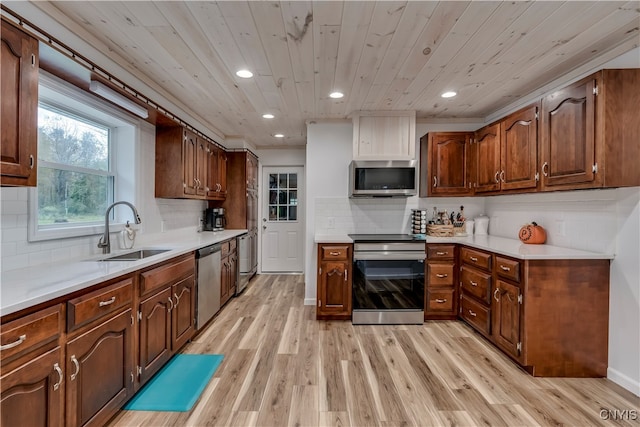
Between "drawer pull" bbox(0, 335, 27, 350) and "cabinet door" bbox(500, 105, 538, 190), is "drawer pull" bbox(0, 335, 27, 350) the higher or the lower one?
the lower one

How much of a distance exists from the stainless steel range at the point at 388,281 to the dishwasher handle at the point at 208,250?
1.53 m

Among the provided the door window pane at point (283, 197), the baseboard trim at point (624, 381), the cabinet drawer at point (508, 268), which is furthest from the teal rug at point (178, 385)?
the door window pane at point (283, 197)

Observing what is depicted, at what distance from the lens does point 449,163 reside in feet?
11.7

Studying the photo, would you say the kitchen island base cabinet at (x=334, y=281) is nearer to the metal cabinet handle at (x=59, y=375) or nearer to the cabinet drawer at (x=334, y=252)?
the cabinet drawer at (x=334, y=252)

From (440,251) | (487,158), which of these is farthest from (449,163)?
(440,251)

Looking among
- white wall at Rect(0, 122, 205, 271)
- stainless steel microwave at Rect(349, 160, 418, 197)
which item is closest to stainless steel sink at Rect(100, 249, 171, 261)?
white wall at Rect(0, 122, 205, 271)

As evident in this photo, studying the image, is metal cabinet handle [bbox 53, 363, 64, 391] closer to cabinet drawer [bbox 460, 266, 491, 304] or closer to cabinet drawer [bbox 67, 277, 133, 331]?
cabinet drawer [bbox 67, 277, 133, 331]

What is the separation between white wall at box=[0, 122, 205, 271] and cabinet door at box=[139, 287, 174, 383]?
0.66 metres

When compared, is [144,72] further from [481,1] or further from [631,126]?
[631,126]

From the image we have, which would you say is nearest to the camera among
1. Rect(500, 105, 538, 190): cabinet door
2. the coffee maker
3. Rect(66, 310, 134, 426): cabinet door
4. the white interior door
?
Rect(66, 310, 134, 426): cabinet door

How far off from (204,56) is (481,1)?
186 cm

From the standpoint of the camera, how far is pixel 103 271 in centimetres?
169

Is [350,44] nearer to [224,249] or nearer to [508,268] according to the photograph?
[508,268]

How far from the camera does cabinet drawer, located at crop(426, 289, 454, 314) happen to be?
3334 mm
